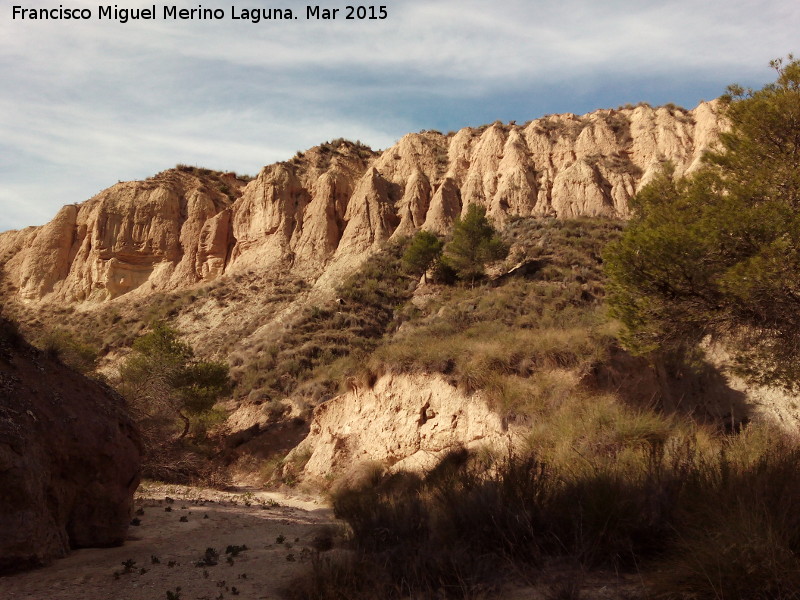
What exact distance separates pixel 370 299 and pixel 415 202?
12.3 meters

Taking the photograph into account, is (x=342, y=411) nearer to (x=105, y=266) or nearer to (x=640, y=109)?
(x=105, y=266)

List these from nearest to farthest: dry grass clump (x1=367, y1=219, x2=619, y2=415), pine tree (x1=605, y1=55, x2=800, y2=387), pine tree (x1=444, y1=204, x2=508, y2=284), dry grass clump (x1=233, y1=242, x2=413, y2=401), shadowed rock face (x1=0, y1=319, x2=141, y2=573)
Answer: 1. shadowed rock face (x1=0, y1=319, x2=141, y2=573)
2. pine tree (x1=605, y1=55, x2=800, y2=387)
3. dry grass clump (x1=367, y1=219, x2=619, y2=415)
4. dry grass clump (x1=233, y1=242, x2=413, y2=401)
5. pine tree (x1=444, y1=204, x2=508, y2=284)

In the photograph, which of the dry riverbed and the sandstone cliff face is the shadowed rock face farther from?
the sandstone cliff face

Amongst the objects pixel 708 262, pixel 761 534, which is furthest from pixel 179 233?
pixel 761 534

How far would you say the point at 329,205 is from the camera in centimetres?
4188

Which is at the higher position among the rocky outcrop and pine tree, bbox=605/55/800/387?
pine tree, bbox=605/55/800/387

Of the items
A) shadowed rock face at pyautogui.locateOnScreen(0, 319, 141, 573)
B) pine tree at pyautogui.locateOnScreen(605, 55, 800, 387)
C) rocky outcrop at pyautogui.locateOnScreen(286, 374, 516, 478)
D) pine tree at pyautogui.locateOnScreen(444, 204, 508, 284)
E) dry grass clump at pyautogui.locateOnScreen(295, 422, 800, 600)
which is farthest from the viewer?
pine tree at pyautogui.locateOnScreen(444, 204, 508, 284)

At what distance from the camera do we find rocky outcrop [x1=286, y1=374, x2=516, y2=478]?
48.9 feet

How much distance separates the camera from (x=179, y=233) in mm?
43594

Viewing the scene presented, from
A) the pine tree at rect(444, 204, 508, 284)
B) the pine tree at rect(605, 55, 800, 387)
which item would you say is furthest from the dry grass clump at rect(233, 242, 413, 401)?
the pine tree at rect(605, 55, 800, 387)

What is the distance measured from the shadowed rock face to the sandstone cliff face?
28.8 meters

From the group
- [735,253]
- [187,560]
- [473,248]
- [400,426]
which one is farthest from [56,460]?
[473,248]

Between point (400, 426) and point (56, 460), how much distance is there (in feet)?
34.1

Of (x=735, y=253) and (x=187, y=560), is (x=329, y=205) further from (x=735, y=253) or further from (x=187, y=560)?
(x=187, y=560)
